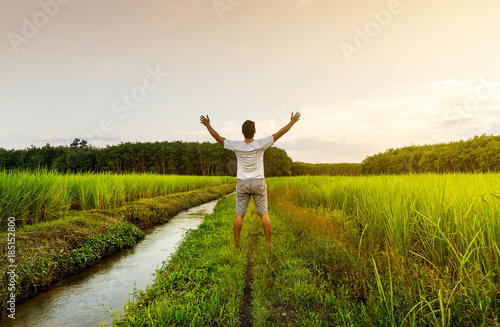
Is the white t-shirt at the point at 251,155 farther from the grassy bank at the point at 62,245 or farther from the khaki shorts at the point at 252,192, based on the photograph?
the grassy bank at the point at 62,245

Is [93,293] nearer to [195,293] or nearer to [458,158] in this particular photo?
[195,293]

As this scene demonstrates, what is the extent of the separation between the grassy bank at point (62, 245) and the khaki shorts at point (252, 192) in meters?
3.97

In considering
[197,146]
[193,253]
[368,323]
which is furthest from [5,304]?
[197,146]

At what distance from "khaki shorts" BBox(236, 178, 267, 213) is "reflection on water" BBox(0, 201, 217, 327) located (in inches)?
96.1

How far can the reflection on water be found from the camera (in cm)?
393

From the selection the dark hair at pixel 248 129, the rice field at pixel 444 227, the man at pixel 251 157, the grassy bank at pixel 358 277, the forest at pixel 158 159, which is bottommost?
the grassy bank at pixel 358 277

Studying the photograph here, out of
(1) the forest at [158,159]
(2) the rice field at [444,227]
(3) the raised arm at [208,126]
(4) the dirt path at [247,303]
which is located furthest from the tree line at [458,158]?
(1) the forest at [158,159]

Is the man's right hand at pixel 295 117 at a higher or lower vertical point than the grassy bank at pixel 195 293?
higher

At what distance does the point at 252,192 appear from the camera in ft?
17.9

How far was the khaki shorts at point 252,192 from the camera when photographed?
5348mm

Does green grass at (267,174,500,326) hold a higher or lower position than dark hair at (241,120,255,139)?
lower

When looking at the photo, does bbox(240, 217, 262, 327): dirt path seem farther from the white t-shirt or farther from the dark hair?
the dark hair

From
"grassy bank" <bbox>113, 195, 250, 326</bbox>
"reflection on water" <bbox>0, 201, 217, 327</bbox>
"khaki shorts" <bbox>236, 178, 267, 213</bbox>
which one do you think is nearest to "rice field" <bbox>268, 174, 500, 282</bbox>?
"khaki shorts" <bbox>236, 178, 267, 213</bbox>

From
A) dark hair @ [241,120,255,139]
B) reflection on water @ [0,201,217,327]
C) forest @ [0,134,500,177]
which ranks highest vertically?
forest @ [0,134,500,177]
